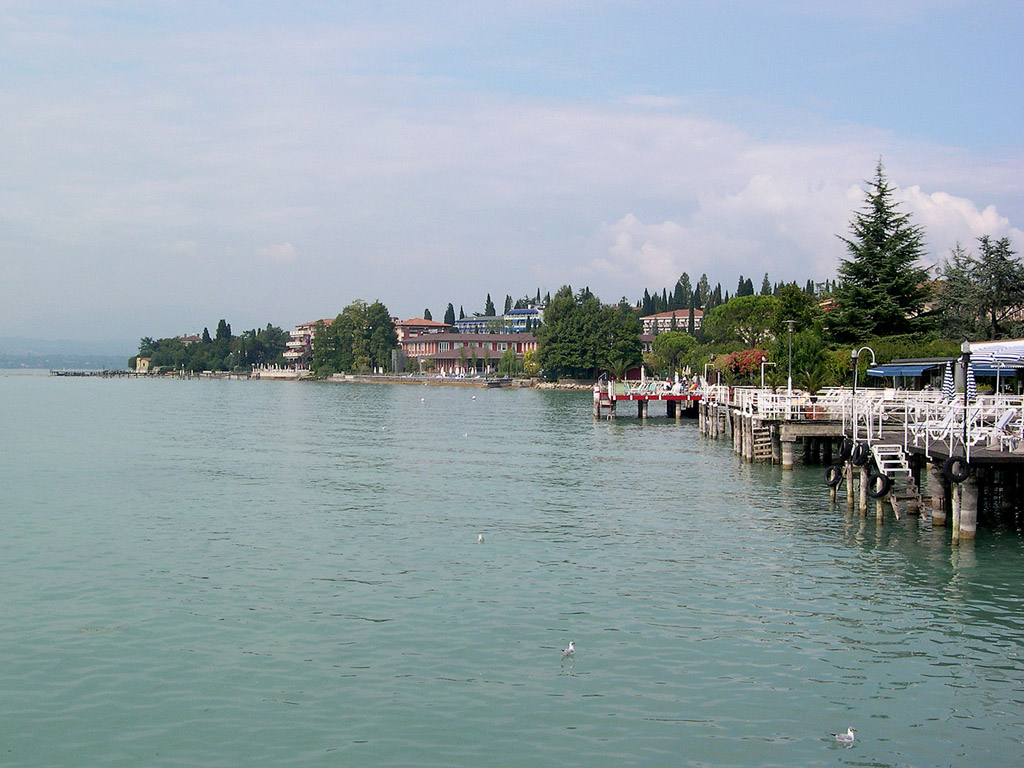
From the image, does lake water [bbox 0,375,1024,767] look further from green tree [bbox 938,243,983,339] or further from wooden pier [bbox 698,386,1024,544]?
green tree [bbox 938,243,983,339]

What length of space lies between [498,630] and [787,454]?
983 inches

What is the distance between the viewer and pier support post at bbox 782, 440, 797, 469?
3922cm

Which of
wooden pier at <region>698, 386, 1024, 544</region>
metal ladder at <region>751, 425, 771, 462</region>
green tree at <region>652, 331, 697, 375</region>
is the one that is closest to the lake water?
wooden pier at <region>698, 386, 1024, 544</region>

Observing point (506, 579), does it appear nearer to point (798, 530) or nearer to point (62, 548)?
point (798, 530)

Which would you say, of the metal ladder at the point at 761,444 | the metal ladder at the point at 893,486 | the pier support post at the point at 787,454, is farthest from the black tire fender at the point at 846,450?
the metal ladder at the point at 761,444

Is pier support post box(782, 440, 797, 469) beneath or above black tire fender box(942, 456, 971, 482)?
beneath

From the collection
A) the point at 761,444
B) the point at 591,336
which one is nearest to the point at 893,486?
the point at 761,444

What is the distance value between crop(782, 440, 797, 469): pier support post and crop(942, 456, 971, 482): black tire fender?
15.8 m

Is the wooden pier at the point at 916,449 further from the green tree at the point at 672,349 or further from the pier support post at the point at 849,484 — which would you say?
the green tree at the point at 672,349

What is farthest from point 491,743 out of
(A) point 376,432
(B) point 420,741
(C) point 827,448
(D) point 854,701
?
(A) point 376,432

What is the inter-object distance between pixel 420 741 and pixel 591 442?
44.2 m

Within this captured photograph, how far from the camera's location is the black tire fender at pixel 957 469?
22.8 m

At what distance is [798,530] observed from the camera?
2677 centimetres

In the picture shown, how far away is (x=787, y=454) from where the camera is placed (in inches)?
1559
